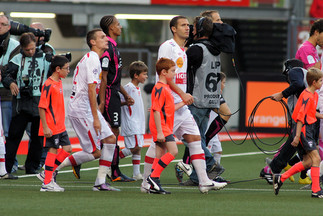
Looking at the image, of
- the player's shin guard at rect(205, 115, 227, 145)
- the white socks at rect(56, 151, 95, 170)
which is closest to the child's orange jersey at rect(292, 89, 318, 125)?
the player's shin guard at rect(205, 115, 227, 145)

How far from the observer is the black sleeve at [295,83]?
10.4m

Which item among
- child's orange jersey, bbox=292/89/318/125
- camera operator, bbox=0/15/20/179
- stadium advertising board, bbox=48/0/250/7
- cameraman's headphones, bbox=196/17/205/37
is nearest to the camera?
child's orange jersey, bbox=292/89/318/125

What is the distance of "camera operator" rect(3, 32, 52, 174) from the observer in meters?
11.6

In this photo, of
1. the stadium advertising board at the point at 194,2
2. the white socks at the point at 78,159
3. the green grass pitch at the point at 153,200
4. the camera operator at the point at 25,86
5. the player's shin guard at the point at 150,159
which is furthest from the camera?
the stadium advertising board at the point at 194,2

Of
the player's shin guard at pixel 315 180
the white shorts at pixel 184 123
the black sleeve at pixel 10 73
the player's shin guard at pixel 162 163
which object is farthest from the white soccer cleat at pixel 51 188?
the player's shin guard at pixel 315 180

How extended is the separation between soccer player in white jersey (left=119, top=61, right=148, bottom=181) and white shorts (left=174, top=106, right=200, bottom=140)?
2.08 meters

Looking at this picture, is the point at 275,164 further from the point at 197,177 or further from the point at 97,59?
the point at 97,59

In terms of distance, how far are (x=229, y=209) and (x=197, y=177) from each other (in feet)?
7.63

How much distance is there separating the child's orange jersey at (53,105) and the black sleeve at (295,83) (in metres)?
2.83

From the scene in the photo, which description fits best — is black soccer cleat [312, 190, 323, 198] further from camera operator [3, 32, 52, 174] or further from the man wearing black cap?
camera operator [3, 32, 52, 174]

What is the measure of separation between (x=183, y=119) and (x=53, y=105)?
1.55 metres

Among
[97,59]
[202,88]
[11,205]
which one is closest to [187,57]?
[202,88]

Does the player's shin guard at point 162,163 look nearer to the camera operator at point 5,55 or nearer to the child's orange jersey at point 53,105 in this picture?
the child's orange jersey at point 53,105

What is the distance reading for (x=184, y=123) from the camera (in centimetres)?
956
